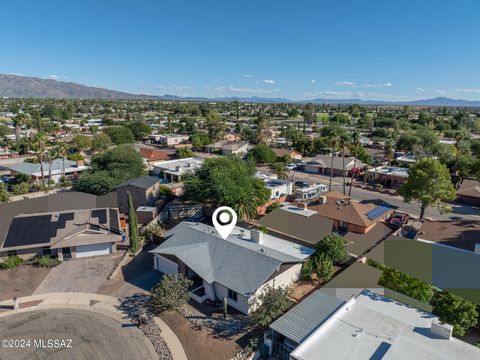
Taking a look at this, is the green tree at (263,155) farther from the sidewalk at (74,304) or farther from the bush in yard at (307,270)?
the sidewalk at (74,304)

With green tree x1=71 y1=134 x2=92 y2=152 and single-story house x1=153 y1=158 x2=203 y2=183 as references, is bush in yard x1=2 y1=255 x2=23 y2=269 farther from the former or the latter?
green tree x1=71 y1=134 x2=92 y2=152

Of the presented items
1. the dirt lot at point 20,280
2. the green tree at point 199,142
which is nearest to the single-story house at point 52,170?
the dirt lot at point 20,280

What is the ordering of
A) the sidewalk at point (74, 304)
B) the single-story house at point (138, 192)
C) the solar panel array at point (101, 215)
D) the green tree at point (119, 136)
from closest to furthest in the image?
the sidewalk at point (74, 304) < the solar panel array at point (101, 215) < the single-story house at point (138, 192) < the green tree at point (119, 136)

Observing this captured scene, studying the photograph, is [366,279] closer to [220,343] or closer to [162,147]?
[220,343]

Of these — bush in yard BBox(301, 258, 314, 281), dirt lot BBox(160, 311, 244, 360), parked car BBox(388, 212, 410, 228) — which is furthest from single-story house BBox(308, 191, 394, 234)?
dirt lot BBox(160, 311, 244, 360)

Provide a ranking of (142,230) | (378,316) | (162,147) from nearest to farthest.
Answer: (378,316)
(142,230)
(162,147)

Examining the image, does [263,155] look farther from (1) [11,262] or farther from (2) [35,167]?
(1) [11,262]

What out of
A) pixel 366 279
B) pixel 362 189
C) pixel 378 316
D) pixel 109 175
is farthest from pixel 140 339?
pixel 362 189
